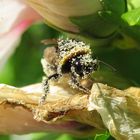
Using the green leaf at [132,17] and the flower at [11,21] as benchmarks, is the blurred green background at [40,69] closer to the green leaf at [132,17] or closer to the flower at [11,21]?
the green leaf at [132,17]

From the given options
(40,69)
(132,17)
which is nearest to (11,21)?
(132,17)

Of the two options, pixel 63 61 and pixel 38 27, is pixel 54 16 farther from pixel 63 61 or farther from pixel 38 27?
pixel 38 27

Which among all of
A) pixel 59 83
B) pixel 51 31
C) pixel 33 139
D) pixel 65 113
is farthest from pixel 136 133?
pixel 51 31

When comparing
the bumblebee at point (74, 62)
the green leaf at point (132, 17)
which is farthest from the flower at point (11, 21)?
the green leaf at point (132, 17)

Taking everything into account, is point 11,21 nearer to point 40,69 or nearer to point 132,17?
point 132,17

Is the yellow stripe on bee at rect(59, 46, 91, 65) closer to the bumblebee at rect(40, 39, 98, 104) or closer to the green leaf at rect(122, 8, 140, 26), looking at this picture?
the bumblebee at rect(40, 39, 98, 104)
